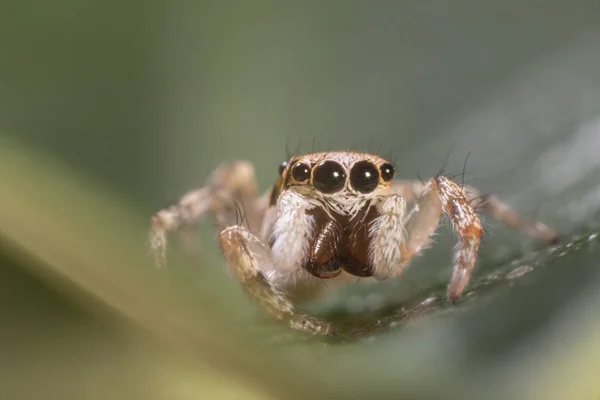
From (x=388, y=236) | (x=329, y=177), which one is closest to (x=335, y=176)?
(x=329, y=177)

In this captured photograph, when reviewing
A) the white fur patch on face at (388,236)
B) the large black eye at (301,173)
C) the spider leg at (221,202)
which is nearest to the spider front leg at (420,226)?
the white fur patch on face at (388,236)

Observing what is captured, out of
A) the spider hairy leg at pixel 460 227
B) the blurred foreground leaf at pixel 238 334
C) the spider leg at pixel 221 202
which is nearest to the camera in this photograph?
the blurred foreground leaf at pixel 238 334

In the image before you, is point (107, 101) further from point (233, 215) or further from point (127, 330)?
point (127, 330)

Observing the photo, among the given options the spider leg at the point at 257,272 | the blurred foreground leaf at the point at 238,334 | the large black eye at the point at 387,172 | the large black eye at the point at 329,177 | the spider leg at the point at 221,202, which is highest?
the spider leg at the point at 221,202

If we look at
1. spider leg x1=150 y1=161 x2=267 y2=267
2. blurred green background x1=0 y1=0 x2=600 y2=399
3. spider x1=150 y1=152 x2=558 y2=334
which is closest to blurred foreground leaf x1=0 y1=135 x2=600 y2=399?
blurred green background x1=0 y1=0 x2=600 y2=399

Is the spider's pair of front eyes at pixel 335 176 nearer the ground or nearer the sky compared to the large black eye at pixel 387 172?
nearer the ground

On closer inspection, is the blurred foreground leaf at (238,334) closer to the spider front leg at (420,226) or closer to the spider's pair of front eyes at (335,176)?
the spider front leg at (420,226)
